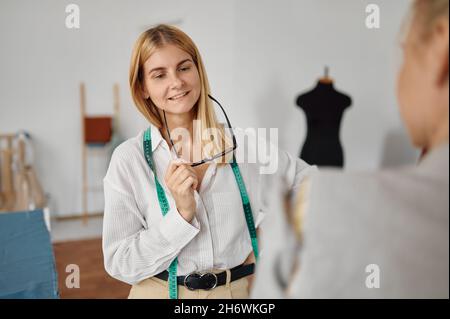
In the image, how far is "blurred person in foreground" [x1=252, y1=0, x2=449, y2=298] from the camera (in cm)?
27

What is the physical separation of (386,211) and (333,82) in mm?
590

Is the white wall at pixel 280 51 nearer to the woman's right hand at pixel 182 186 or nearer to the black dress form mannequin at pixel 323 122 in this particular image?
the black dress form mannequin at pixel 323 122

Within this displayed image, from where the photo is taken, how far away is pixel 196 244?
0.56 metres

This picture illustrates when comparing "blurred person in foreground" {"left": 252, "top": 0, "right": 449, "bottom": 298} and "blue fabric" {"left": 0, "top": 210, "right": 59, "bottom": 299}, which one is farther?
"blue fabric" {"left": 0, "top": 210, "right": 59, "bottom": 299}

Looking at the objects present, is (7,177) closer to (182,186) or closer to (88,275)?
(88,275)

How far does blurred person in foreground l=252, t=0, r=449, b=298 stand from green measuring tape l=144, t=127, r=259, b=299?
10.1 inches

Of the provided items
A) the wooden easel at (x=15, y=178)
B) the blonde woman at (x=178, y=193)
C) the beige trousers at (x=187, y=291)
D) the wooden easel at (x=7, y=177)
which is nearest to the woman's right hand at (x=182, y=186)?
the blonde woman at (x=178, y=193)

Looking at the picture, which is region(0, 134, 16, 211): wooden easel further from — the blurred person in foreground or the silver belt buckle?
the blurred person in foreground

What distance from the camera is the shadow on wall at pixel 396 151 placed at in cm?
64

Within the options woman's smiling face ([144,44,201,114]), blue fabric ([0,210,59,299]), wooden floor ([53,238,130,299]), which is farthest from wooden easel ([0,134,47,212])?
woman's smiling face ([144,44,201,114])

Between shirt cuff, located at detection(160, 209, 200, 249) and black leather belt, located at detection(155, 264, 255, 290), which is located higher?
shirt cuff, located at detection(160, 209, 200, 249)

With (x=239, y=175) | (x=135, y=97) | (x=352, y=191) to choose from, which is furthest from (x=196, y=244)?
(x=352, y=191)

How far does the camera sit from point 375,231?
28cm
